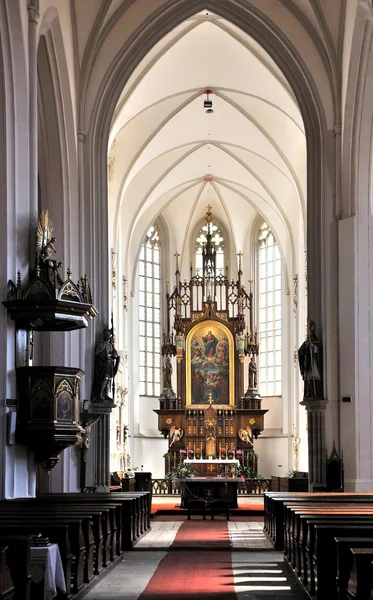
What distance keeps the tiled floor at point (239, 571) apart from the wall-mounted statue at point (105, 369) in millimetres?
3069

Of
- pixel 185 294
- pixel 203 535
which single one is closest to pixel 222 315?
pixel 185 294

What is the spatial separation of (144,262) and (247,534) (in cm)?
1695

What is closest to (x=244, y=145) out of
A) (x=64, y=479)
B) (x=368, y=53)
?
(x=368, y=53)

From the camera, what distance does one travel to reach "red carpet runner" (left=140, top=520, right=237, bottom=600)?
368 inches

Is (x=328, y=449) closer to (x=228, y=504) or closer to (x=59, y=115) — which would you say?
(x=228, y=504)

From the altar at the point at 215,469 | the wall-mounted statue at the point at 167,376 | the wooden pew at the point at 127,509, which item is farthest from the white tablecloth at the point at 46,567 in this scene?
the wall-mounted statue at the point at 167,376

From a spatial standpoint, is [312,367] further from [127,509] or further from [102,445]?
[127,509]

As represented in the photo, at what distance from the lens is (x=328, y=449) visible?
18922mm

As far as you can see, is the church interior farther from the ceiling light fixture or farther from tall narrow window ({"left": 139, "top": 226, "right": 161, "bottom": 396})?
the ceiling light fixture

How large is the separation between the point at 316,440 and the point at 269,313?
13614 millimetres

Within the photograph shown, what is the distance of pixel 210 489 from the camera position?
2250cm

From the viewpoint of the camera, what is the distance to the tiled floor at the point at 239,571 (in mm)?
9539

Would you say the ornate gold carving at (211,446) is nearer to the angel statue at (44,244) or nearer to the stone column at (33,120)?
the stone column at (33,120)

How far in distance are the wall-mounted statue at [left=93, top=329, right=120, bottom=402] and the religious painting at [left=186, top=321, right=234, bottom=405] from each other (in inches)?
479
